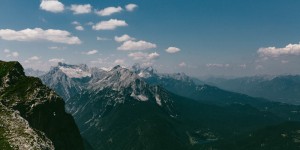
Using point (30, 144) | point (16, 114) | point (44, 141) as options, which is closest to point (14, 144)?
point (30, 144)

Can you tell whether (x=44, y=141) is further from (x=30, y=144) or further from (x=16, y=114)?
(x=16, y=114)

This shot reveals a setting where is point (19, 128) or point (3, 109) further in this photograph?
point (3, 109)

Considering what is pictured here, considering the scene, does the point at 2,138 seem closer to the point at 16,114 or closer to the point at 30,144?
the point at 30,144

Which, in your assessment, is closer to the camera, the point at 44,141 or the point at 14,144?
the point at 14,144

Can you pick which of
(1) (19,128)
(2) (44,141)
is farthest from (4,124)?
(2) (44,141)

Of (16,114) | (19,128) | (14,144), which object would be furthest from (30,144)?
(16,114)

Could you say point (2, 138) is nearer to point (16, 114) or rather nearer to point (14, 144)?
point (14, 144)

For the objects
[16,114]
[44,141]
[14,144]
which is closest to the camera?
[14,144]

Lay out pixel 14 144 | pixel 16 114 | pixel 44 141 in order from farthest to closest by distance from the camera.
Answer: pixel 16 114, pixel 44 141, pixel 14 144
